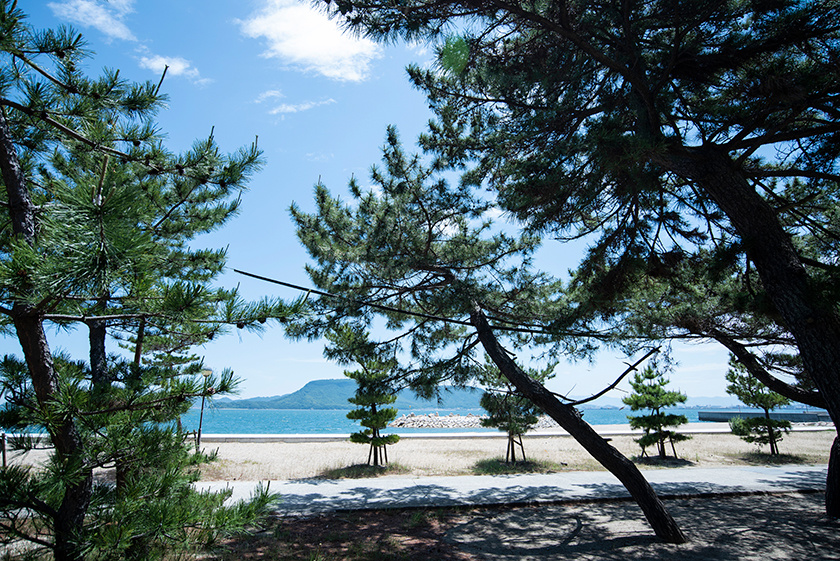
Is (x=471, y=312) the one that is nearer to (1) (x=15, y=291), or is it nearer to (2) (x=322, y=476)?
(1) (x=15, y=291)

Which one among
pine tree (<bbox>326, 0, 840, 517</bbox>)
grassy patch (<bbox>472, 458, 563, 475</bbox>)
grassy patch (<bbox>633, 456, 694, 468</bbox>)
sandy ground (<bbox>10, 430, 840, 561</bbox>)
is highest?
pine tree (<bbox>326, 0, 840, 517</bbox>)

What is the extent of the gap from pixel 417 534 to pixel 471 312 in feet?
8.66

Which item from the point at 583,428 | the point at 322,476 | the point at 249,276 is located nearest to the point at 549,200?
the point at 583,428

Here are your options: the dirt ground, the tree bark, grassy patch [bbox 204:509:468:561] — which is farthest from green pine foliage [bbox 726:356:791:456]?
grassy patch [bbox 204:509:468:561]

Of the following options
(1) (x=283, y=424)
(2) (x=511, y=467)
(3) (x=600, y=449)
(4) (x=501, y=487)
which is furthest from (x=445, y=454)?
(1) (x=283, y=424)

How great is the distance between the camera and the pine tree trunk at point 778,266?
11.2 ft

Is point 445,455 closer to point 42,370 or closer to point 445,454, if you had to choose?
point 445,454

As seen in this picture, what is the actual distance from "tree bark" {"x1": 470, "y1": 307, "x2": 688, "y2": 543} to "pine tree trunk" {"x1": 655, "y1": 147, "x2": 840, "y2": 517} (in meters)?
1.88

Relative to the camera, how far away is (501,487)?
764 centimetres

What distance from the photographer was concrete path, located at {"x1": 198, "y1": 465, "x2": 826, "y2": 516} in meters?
6.40

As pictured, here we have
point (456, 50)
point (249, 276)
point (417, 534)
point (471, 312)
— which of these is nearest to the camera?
point (249, 276)

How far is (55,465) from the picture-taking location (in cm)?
204

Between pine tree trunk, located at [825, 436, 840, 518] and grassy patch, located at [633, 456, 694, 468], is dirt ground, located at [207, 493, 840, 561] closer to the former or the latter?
pine tree trunk, located at [825, 436, 840, 518]

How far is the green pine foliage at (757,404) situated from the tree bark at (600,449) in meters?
8.96
